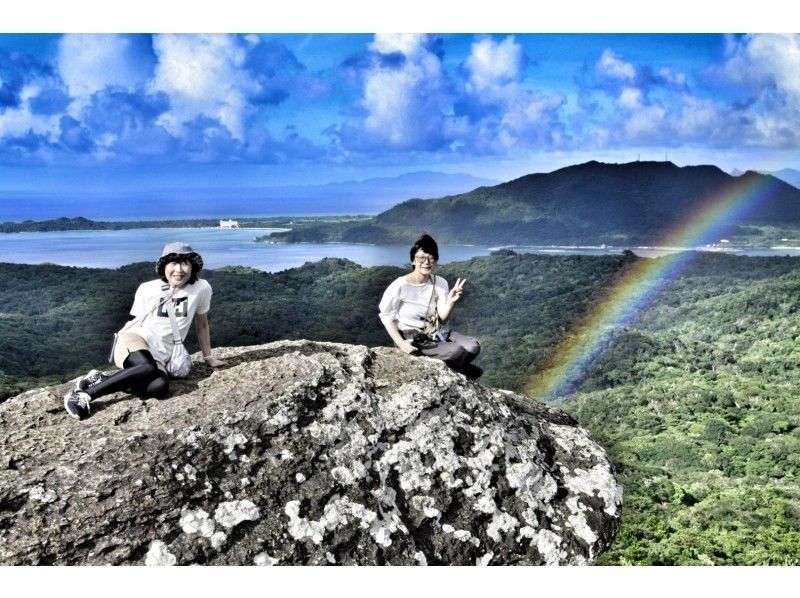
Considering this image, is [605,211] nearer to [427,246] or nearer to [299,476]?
[427,246]

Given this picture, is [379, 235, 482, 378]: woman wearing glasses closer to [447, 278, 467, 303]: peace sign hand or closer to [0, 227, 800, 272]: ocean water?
→ [447, 278, 467, 303]: peace sign hand

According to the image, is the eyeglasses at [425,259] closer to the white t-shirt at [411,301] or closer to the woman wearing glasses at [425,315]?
the woman wearing glasses at [425,315]

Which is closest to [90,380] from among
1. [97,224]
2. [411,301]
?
[411,301]

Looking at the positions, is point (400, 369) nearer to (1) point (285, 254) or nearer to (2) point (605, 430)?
(2) point (605, 430)

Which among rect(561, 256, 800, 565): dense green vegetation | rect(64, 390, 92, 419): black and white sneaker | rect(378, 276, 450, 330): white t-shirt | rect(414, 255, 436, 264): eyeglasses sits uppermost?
rect(414, 255, 436, 264): eyeglasses

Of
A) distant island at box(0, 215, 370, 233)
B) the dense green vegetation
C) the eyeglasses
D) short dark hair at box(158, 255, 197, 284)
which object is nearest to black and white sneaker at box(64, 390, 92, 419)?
short dark hair at box(158, 255, 197, 284)
